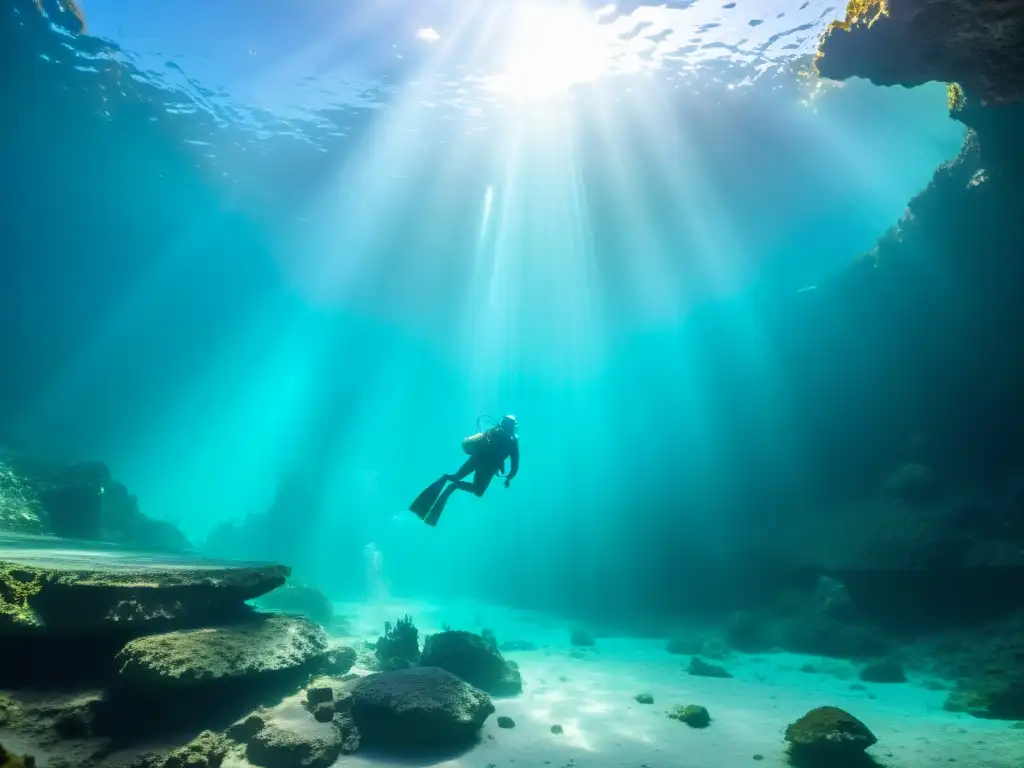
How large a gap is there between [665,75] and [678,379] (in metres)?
20.2

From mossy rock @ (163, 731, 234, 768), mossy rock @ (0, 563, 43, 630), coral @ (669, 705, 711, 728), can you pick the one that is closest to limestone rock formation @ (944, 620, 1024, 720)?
coral @ (669, 705, 711, 728)

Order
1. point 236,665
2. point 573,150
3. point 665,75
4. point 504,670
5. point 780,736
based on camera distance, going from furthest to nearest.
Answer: point 573,150, point 665,75, point 504,670, point 780,736, point 236,665

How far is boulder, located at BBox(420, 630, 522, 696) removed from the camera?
33.1ft

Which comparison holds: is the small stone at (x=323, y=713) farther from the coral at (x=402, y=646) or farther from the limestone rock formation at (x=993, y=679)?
the limestone rock formation at (x=993, y=679)

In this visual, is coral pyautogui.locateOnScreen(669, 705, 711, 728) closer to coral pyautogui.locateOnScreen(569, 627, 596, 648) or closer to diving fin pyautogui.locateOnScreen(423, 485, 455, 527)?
diving fin pyautogui.locateOnScreen(423, 485, 455, 527)

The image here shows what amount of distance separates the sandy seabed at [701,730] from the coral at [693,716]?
0.60 feet

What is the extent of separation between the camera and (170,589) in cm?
632

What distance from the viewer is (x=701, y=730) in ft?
26.6

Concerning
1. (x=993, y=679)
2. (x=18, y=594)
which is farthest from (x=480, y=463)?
(x=993, y=679)

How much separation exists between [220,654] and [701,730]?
25.0ft

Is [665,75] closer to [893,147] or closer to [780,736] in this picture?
[893,147]

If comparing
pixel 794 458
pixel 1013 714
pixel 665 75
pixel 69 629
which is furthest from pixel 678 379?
pixel 69 629

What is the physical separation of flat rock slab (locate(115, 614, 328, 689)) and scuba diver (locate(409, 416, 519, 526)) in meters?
2.97

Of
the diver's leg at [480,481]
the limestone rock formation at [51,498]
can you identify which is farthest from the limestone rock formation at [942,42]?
the limestone rock formation at [51,498]
